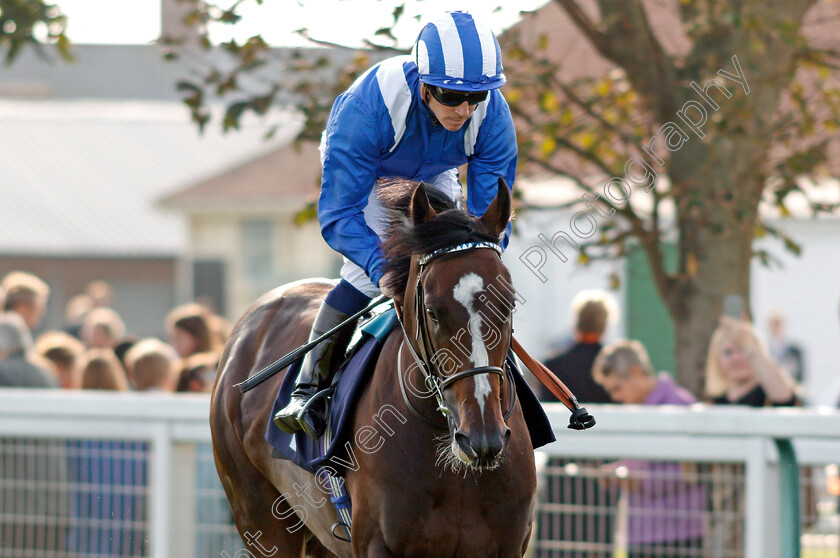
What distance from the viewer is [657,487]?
191 inches

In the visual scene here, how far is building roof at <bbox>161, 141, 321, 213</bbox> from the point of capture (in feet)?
82.8

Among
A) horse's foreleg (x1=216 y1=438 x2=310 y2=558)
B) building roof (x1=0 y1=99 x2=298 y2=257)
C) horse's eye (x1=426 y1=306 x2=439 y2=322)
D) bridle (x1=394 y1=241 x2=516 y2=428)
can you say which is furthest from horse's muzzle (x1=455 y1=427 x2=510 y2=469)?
building roof (x1=0 y1=99 x2=298 y2=257)

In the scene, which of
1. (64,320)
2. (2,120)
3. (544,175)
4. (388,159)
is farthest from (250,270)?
(388,159)

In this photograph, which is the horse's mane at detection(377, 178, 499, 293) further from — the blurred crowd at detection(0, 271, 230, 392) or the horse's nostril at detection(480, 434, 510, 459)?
the blurred crowd at detection(0, 271, 230, 392)

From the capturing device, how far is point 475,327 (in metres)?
2.84

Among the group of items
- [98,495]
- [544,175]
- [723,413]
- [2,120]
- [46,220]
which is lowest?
[98,495]

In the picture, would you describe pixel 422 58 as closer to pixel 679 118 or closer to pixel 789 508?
pixel 789 508

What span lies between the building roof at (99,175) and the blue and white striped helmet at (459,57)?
25910 mm

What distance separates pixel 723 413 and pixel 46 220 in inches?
1132

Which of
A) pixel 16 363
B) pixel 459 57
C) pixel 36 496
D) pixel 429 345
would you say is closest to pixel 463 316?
pixel 429 345

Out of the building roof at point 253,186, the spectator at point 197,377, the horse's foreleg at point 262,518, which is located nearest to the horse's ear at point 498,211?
the horse's foreleg at point 262,518

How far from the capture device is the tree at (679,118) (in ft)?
18.2

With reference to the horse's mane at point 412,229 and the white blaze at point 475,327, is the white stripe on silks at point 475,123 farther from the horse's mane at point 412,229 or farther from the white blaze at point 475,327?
the white blaze at point 475,327

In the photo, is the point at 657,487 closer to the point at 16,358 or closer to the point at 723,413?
the point at 723,413
